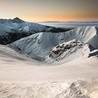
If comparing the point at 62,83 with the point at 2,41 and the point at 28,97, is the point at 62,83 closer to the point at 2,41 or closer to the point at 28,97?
the point at 28,97

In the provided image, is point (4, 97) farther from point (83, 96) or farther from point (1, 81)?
point (83, 96)

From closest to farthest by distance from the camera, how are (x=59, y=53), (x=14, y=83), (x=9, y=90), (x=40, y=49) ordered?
1. (x=9, y=90)
2. (x=14, y=83)
3. (x=59, y=53)
4. (x=40, y=49)

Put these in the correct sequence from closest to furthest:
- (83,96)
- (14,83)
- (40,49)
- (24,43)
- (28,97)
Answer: (83,96)
(28,97)
(14,83)
(40,49)
(24,43)

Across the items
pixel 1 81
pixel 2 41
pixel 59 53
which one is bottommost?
pixel 2 41

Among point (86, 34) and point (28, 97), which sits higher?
point (28, 97)

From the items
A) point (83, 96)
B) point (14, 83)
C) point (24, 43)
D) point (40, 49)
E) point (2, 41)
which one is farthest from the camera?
point (2, 41)

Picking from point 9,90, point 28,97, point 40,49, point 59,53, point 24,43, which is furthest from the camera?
point 24,43

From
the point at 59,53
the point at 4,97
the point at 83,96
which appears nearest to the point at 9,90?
the point at 4,97

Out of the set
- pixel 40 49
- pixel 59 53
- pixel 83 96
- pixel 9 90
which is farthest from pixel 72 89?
pixel 40 49

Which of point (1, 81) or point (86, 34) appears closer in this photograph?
point (1, 81)
